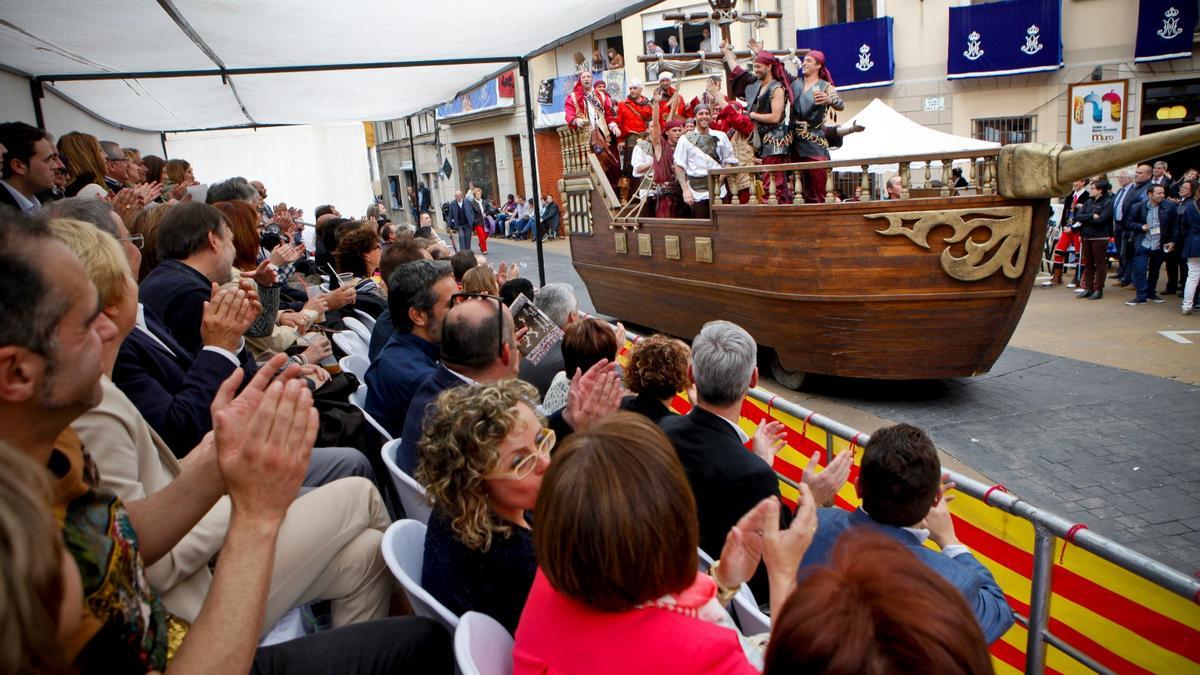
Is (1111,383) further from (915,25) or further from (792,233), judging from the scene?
(915,25)

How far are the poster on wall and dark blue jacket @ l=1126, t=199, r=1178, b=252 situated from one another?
6.11 meters

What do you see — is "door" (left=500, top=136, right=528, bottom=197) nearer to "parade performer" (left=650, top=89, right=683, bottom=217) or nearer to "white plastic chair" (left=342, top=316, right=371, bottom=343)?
"parade performer" (left=650, top=89, right=683, bottom=217)

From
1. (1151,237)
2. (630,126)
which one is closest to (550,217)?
(630,126)

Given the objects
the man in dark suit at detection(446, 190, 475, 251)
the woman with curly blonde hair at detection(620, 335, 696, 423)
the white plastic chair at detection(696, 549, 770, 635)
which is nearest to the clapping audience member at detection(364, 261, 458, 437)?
the woman with curly blonde hair at detection(620, 335, 696, 423)

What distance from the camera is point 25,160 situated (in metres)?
3.98

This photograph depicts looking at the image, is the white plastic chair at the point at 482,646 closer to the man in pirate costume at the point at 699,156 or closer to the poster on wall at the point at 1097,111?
the man in pirate costume at the point at 699,156

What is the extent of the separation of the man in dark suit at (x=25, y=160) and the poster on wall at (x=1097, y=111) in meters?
16.9

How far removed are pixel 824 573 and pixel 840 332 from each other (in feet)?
17.5

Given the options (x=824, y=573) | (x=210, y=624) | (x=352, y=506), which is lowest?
(x=352, y=506)

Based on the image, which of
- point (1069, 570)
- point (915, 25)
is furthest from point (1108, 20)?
point (1069, 570)

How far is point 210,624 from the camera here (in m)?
1.20

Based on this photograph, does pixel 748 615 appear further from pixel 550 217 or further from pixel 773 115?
pixel 550 217

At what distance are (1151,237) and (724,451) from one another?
997cm

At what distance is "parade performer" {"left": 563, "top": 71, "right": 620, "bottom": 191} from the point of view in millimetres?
9297
